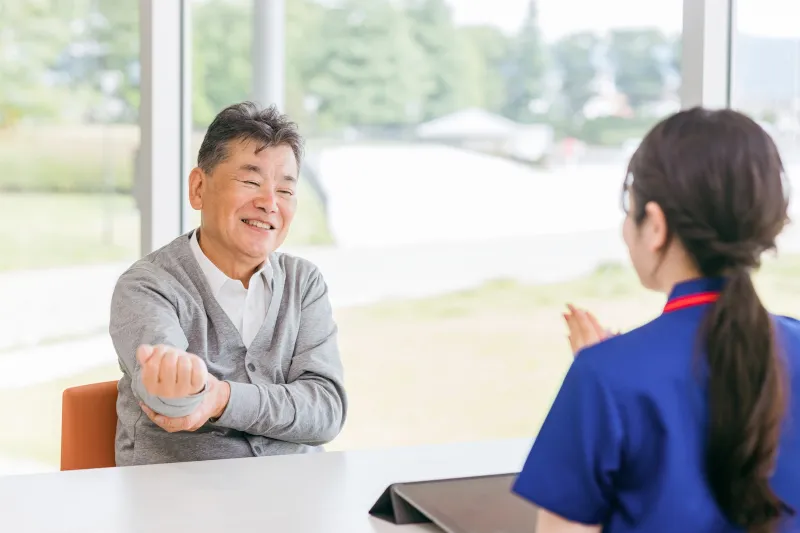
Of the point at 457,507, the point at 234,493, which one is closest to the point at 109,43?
the point at 234,493

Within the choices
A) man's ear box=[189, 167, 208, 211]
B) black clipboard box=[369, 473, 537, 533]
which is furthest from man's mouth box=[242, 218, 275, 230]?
black clipboard box=[369, 473, 537, 533]

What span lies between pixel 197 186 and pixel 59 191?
8.30 ft

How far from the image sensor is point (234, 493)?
1392 millimetres

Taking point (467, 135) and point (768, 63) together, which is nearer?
point (768, 63)

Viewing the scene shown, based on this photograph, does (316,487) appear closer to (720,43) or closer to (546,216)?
(720,43)

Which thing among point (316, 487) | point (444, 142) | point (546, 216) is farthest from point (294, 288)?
point (546, 216)

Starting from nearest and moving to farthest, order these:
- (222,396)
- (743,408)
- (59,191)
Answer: (743,408) → (222,396) → (59,191)

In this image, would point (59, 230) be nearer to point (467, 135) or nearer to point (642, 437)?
point (467, 135)

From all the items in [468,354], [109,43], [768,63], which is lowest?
[468,354]

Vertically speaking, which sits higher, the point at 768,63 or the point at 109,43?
the point at 109,43

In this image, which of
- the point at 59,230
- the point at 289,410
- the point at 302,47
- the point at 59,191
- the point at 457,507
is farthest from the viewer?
the point at 302,47

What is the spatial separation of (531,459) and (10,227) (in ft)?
12.5

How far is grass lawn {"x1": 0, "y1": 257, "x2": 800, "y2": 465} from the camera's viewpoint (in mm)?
7043

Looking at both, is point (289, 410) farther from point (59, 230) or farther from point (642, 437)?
point (59, 230)
